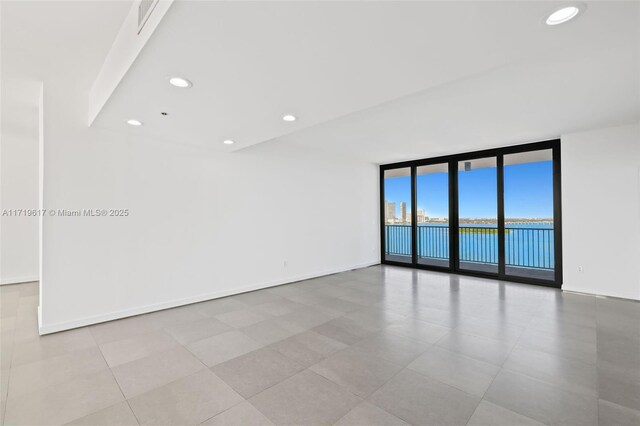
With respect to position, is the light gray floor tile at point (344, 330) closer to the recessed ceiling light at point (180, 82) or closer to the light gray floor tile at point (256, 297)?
the light gray floor tile at point (256, 297)

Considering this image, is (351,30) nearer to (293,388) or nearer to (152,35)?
(152,35)

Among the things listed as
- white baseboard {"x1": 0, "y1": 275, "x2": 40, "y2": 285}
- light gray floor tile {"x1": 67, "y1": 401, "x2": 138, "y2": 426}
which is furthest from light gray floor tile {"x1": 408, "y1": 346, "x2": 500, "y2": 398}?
white baseboard {"x1": 0, "y1": 275, "x2": 40, "y2": 285}

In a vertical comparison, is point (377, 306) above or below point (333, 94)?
below

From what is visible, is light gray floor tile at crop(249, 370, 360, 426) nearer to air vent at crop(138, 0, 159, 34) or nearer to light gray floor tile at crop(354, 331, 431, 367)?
light gray floor tile at crop(354, 331, 431, 367)

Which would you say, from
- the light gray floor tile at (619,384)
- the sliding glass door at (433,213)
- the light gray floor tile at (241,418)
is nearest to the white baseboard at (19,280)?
the light gray floor tile at (241,418)

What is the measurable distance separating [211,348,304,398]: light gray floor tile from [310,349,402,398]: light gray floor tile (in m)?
0.26

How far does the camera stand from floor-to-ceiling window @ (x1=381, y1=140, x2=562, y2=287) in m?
5.57

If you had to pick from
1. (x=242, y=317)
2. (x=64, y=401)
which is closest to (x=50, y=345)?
(x=64, y=401)

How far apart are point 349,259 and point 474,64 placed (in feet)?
17.5

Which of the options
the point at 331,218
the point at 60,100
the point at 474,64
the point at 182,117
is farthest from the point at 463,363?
the point at 60,100

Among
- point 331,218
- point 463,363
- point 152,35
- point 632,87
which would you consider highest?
point 632,87

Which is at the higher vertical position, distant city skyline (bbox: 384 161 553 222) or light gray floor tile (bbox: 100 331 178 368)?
distant city skyline (bbox: 384 161 553 222)

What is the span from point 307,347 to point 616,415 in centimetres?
229

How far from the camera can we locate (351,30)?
1640 mm
